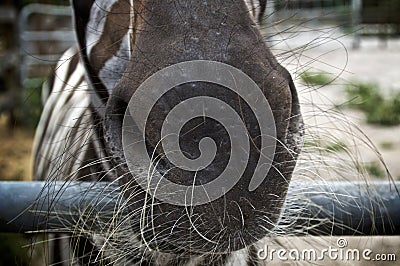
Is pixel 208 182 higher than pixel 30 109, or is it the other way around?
pixel 208 182

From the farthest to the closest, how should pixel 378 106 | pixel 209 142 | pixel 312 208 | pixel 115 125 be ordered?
pixel 378 106, pixel 312 208, pixel 115 125, pixel 209 142

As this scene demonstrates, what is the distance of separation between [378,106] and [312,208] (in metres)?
6.28

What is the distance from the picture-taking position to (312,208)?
5.32 feet

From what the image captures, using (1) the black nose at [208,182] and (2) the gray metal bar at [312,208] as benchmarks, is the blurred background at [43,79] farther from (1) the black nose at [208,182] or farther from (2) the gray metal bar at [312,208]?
(1) the black nose at [208,182]

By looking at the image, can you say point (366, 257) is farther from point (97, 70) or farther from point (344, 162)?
point (97, 70)

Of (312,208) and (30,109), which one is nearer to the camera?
(312,208)

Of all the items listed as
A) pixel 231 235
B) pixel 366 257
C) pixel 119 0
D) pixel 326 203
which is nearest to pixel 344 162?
pixel 326 203

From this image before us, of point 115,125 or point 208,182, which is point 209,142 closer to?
point 208,182

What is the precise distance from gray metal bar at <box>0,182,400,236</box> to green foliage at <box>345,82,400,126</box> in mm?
4955

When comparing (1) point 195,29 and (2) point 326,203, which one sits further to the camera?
(2) point 326,203

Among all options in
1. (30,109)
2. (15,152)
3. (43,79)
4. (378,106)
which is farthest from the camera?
(30,109)

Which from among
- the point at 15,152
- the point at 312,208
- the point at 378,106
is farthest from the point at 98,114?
the point at 378,106

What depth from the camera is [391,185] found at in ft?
5.50

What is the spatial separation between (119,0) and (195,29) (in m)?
0.55
